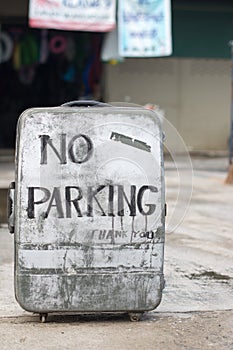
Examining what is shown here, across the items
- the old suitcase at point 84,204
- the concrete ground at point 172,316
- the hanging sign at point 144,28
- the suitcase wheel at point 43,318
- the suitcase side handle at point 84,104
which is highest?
the hanging sign at point 144,28

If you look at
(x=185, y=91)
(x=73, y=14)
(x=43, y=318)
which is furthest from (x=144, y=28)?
(x=43, y=318)

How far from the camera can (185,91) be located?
20125mm

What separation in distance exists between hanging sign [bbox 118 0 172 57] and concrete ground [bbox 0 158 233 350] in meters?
7.83

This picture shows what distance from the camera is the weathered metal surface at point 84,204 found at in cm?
514

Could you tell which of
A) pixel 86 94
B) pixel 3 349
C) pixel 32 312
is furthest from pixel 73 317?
pixel 86 94

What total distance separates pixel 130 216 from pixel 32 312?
102cm

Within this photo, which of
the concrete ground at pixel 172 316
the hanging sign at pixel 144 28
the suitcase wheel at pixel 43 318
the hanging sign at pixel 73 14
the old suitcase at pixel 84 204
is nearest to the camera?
the concrete ground at pixel 172 316

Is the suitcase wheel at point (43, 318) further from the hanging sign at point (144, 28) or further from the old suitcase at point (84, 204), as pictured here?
the hanging sign at point (144, 28)

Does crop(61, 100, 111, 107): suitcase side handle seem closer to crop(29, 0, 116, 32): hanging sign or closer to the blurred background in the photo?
crop(29, 0, 116, 32): hanging sign

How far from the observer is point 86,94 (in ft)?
65.6

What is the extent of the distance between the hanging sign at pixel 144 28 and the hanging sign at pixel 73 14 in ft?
1.56

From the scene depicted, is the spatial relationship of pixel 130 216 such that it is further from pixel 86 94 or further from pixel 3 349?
pixel 86 94

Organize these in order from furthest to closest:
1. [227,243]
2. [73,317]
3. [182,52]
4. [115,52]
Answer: [182,52] < [115,52] < [227,243] < [73,317]

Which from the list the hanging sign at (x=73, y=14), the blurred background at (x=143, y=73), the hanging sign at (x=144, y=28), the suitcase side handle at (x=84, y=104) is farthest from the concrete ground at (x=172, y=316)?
the blurred background at (x=143, y=73)
